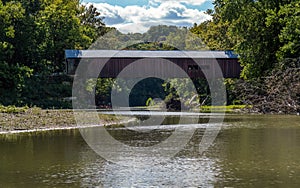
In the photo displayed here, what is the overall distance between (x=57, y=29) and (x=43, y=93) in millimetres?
7153

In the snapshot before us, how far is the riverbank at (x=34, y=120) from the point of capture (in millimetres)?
24558

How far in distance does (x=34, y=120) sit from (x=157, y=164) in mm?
13993

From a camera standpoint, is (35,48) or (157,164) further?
(35,48)

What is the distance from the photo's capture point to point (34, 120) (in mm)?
26594

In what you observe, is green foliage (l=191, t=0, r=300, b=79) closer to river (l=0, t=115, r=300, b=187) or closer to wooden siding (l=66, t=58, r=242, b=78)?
wooden siding (l=66, t=58, r=242, b=78)

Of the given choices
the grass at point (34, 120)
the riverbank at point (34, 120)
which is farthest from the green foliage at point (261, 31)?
the grass at point (34, 120)

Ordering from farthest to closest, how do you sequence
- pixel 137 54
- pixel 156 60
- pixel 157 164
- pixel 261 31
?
pixel 156 60 → pixel 137 54 → pixel 261 31 → pixel 157 164

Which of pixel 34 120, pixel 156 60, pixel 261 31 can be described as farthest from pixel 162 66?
pixel 34 120

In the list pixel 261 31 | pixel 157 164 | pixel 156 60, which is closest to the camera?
pixel 157 164

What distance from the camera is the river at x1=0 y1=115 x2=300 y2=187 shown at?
37.4ft

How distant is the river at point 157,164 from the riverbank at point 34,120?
3494 millimetres

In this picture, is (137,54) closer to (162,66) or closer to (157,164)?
(162,66)

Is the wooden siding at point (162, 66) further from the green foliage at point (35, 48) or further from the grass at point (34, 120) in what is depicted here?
the grass at point (34, 120)

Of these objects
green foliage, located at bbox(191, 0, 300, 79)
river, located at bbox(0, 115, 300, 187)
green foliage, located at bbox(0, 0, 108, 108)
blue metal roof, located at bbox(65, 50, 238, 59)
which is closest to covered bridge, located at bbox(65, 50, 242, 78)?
blue metal roof, located at bbox(65, 50, 238, 59)
